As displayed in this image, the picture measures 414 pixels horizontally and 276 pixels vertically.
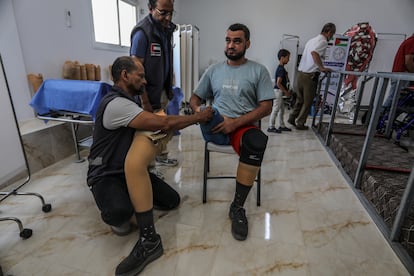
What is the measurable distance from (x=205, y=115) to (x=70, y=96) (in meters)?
1.29

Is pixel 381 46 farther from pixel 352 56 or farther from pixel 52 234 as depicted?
pixel 52 234

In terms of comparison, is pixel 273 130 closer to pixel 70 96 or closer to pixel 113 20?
pixel 70 96

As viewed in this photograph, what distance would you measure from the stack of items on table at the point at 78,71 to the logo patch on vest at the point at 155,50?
1342mm

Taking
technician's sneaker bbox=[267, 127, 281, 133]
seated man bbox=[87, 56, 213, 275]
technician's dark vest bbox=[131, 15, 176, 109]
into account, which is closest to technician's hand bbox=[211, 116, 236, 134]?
seated man bbox=[87, 56, 213, 275]

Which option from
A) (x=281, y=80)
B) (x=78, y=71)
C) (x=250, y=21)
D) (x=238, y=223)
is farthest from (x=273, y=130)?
(x=250, y=21)

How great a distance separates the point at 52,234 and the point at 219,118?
1.19 metres

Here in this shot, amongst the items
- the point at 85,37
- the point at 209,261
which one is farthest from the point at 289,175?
the point at 85,37

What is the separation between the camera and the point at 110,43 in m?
3.47

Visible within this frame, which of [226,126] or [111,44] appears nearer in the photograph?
[226,126]

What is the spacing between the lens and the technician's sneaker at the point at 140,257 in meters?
1.12

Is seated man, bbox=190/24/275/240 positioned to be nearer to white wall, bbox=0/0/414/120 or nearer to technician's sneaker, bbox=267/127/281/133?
white wall, bbox=0/0/414/120

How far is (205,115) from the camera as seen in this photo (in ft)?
4.64

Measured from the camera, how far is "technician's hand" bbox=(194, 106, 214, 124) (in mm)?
1386

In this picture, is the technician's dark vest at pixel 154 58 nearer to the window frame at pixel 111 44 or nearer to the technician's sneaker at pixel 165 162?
the technician's sneaker at pixel 165 162
